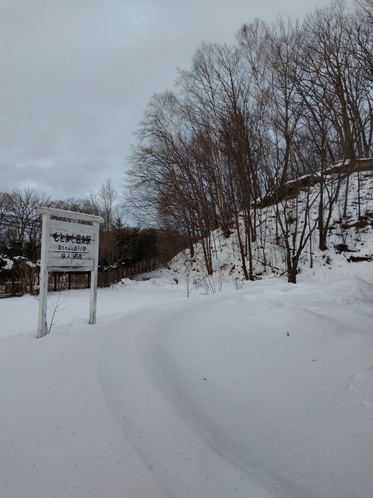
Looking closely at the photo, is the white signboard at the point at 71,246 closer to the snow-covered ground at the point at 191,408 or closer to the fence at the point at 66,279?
the snow-covered ground at the point at 191,408

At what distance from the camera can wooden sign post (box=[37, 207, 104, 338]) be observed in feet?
10.4

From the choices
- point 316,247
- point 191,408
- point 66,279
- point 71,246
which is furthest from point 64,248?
point 66,279

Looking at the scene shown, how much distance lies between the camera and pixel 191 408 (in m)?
1.68

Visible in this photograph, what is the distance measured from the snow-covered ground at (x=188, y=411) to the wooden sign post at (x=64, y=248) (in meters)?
0.62

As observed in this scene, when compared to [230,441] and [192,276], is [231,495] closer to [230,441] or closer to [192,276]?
[230,441]

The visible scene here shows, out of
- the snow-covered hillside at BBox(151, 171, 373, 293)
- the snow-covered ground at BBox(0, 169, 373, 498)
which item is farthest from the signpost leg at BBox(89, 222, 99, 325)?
the snow-covered hillside at BBox(151, 171, 373, 293)

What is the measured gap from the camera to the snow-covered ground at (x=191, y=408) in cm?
120

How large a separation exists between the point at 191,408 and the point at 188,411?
0.14ft

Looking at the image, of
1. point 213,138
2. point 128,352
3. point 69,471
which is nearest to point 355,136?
point 213,138

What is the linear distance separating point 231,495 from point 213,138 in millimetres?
11908

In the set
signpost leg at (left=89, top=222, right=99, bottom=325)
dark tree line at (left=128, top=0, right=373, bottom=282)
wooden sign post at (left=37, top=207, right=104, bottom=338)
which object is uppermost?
dark tree line at (left=128, top=0, right=373, bottom=282)

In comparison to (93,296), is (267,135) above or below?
above

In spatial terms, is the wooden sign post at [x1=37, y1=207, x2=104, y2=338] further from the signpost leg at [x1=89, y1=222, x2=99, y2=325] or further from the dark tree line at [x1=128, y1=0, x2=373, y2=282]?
the dark tree line at [x1=128, y1=0, x2=373, y2=282]

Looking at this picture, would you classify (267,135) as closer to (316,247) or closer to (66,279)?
(316,247)
